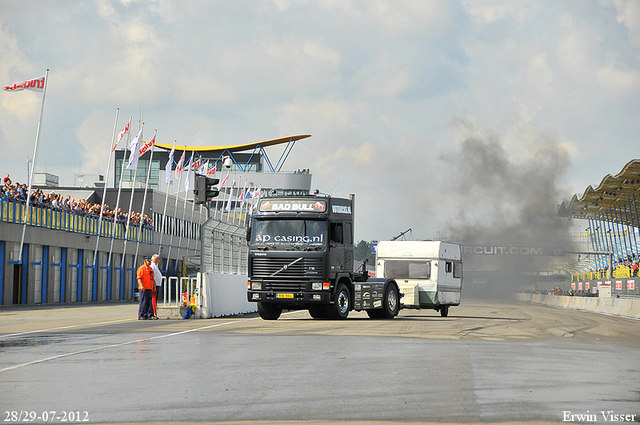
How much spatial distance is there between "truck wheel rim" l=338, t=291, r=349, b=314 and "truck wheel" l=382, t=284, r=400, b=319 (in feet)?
5.49

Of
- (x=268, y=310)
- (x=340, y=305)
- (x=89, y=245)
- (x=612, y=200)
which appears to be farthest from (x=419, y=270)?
(x=612, y=200)

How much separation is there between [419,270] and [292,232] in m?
8.35

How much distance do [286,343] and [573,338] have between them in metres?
6.78

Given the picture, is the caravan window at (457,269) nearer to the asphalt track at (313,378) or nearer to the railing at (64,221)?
the asphalt track at (313,378)

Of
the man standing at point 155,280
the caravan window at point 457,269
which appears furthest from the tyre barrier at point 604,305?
the man standing at point 155,280

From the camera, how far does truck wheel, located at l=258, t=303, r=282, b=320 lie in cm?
2517

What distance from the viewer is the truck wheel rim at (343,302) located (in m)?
24.9

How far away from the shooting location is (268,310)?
25.3m

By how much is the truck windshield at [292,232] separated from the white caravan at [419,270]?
7.62 m

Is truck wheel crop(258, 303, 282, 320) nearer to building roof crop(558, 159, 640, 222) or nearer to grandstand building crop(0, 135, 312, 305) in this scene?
grandstand building crop(0, 135, 312, 305)

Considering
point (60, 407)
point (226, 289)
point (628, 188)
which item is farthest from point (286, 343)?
point (628, 188)

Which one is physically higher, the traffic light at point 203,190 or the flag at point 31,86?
the flag at point 31,86

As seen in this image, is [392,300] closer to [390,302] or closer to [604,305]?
[390,302]

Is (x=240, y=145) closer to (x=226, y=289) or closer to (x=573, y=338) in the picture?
(x=226, y=289)
